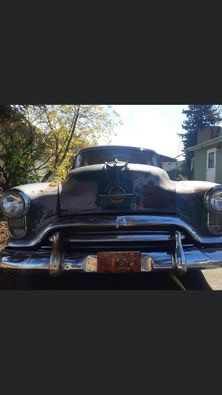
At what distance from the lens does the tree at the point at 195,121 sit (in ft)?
9.54

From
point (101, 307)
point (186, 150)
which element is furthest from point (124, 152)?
point (101, 307)

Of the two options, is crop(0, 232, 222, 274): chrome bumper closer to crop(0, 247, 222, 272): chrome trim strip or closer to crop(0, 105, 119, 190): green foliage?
crop(0, 247, 222, 272): chrome trim strip

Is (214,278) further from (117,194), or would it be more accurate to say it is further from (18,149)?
(18,149)

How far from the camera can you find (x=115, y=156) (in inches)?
124

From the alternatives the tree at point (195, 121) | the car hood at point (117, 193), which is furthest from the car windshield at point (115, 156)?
the car hood at point (117, 193)

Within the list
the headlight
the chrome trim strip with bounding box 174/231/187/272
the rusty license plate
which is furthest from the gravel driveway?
the headlight

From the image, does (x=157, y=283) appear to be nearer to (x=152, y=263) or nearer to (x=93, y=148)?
(x=152, y=263)

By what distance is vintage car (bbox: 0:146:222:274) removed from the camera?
2.34 m

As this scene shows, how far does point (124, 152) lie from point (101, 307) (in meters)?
1.40

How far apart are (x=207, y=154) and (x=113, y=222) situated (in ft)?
4.62

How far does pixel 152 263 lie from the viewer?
230 centimetres

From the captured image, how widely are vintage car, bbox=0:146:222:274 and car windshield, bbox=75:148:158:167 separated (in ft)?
1.65

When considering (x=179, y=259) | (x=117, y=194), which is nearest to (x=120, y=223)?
(x=117, y=194)

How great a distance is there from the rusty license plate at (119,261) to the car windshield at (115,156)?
1123 millimetres
